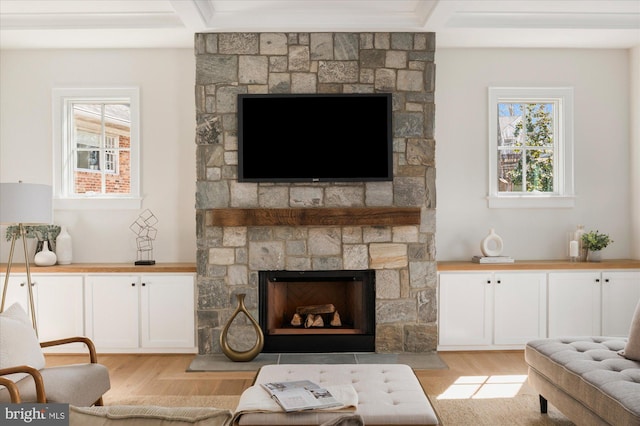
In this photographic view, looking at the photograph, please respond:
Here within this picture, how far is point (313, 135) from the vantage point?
187 inches

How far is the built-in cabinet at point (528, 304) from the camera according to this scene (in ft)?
16.1

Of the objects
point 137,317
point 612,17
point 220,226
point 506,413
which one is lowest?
point 506,413

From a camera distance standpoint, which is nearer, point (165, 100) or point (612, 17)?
point (612, 17)

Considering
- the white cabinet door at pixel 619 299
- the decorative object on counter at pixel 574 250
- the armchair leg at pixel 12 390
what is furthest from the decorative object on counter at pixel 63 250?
the white cabinet door at pixel 619 299

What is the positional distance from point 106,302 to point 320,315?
1.86m

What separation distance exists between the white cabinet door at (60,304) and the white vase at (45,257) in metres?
0.16

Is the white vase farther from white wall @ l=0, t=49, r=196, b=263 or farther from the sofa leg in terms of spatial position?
the sofa leg

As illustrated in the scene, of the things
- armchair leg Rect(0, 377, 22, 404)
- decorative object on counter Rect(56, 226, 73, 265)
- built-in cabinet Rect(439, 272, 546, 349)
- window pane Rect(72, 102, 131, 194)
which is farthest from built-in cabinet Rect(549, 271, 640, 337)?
decorative object on counter Rect(56, 226, 73, 265)

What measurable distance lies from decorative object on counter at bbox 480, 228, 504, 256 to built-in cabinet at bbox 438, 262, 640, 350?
0.22m

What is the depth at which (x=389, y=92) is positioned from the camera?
187 inches

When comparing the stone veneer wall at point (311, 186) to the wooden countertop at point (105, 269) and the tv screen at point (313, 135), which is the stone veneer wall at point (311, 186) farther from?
the wooden countertop at point (105, 269)

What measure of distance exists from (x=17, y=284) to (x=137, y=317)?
1073mm

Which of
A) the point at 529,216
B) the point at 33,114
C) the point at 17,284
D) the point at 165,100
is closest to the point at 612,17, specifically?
the point at 529,216

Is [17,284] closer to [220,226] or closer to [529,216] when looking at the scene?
[220,226]
